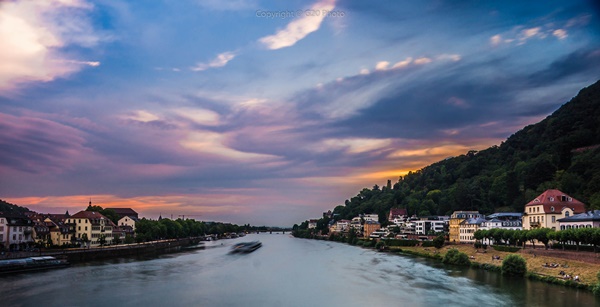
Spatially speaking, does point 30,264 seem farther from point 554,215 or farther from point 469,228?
point 469,228

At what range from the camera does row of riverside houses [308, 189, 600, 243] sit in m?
48.7

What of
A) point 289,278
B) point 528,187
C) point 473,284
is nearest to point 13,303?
point 289,278

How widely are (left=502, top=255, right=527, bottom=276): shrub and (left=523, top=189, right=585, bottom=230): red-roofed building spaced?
Result: 13.3 metres

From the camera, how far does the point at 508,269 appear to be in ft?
133

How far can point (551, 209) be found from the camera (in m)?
51.5

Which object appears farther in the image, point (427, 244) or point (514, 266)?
point (427, 244)

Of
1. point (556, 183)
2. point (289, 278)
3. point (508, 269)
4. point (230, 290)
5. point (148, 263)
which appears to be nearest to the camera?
point (230, 290)

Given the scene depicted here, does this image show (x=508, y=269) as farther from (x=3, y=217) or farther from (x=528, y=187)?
(x=3, y=217)

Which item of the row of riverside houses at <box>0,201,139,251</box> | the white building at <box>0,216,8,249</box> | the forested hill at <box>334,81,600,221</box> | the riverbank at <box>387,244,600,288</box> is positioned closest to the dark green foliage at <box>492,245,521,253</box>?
the riverbank at <box>387,244,600,288</box>

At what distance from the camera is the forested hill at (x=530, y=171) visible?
72562mm

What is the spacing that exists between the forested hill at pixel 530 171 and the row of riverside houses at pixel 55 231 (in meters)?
68.2

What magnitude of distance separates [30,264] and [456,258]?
4401 cm

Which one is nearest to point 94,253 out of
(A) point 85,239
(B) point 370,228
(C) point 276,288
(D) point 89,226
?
(A) point 85,239

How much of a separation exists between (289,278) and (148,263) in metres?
20.3
